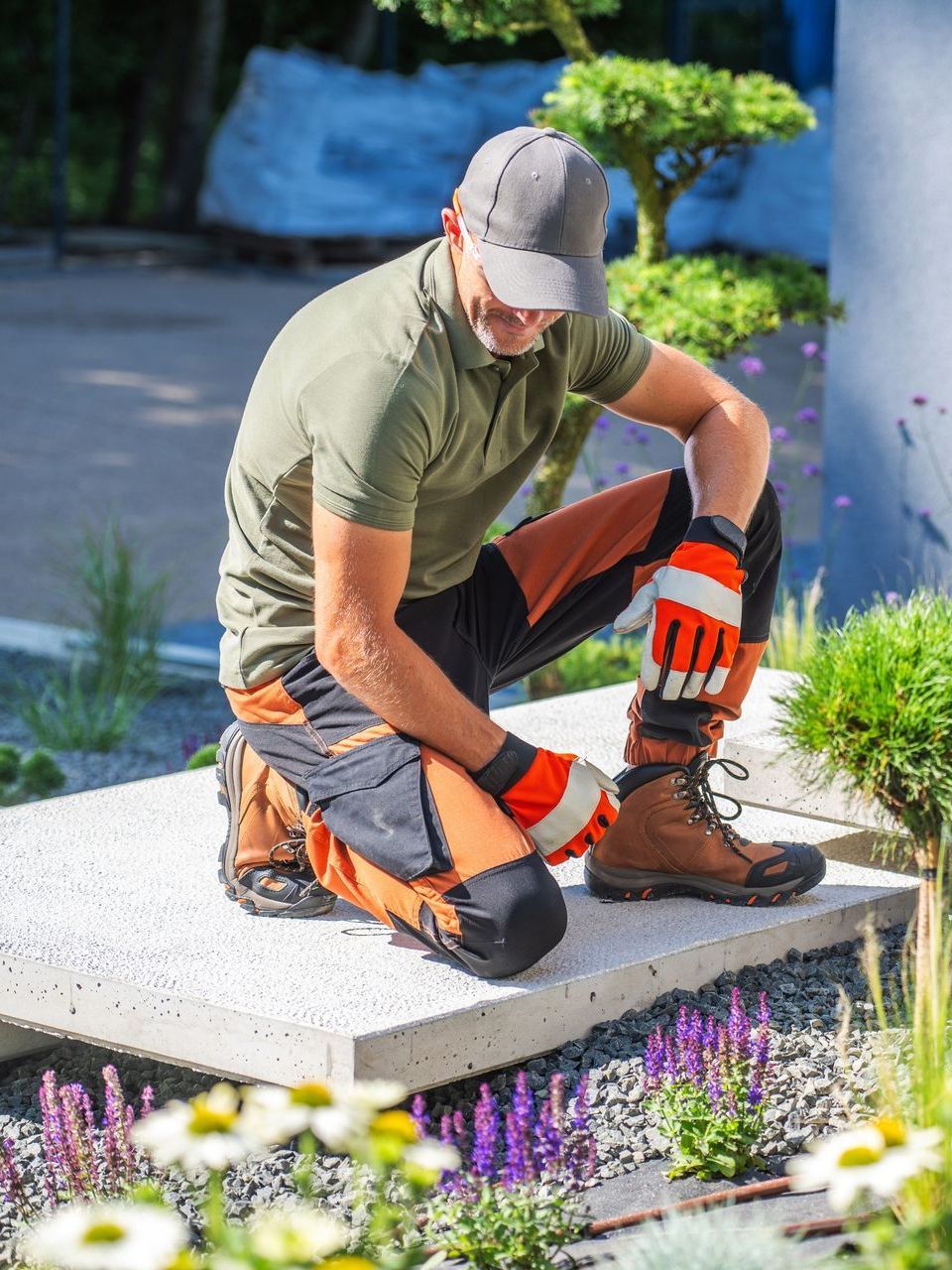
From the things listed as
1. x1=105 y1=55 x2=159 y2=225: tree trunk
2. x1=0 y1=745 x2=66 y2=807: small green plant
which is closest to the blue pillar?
x1=0 y1=745 x2=66 y2=807: small green plant

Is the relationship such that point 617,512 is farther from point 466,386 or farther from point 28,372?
point 28,372

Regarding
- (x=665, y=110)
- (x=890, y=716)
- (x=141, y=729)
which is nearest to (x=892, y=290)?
(x=665, y=110)

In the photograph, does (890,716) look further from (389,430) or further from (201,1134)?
(201,1134)

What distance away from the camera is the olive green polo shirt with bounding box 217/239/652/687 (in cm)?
250

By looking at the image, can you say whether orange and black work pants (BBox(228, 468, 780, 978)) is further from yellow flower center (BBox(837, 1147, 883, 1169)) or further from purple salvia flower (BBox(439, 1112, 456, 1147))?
yellow flower center (BBox(837, 1147, 883, 1169))

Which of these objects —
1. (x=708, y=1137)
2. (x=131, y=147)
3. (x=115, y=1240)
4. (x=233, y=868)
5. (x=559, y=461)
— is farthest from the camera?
(x=131, y=147)

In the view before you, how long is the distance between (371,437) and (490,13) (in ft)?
8.61

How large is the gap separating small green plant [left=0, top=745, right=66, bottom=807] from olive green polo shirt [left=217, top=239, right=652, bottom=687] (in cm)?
151

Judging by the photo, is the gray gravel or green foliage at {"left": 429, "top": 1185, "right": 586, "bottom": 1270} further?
the gray gravel

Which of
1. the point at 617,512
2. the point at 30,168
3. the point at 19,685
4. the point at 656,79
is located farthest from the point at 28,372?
the point at 30,168

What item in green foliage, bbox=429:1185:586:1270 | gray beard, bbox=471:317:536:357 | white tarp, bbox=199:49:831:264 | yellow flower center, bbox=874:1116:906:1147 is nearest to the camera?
yellow flower center, bbox=874:1116:906:1147

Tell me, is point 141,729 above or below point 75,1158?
below

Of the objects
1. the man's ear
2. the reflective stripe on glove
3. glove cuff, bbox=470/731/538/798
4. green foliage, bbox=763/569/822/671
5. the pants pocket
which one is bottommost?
green foliage, bbox=763/569/822/671

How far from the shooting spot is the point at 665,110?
4.50 metres
